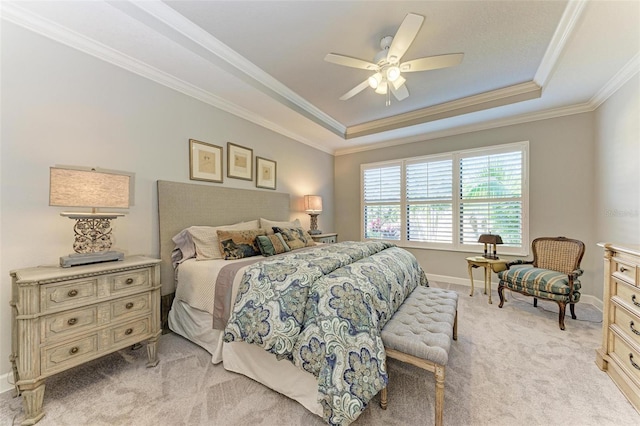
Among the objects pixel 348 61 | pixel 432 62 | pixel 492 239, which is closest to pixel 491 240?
pixel 492 239

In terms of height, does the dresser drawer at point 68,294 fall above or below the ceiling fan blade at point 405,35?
below

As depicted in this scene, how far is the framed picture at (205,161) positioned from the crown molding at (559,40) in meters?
3.60

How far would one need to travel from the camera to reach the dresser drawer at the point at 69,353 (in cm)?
152

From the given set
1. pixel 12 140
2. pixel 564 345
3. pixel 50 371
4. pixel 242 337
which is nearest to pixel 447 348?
pixel 242 337

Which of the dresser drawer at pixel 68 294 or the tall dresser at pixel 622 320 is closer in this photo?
the dresser drawer at pixel 68 294

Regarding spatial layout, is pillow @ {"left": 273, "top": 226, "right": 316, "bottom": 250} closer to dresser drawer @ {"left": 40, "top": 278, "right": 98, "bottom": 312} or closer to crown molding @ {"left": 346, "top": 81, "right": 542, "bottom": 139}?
dresser drawer @ {"left": 40, "top": 278, "right": 98, "bottom": 312}

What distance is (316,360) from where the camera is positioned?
140 cm

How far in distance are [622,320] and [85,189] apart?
3.91m

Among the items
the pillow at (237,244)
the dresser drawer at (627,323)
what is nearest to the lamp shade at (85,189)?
the pillow at (237,244)

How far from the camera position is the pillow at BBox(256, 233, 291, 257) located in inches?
107

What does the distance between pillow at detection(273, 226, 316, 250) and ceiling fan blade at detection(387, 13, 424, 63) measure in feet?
7.02

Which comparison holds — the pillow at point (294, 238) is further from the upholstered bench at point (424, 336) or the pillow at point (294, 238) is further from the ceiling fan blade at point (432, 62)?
the ceiling fan blade at point (432, 62)

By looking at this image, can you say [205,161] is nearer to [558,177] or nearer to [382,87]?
[382,87]

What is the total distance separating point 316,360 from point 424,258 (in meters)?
3.74
